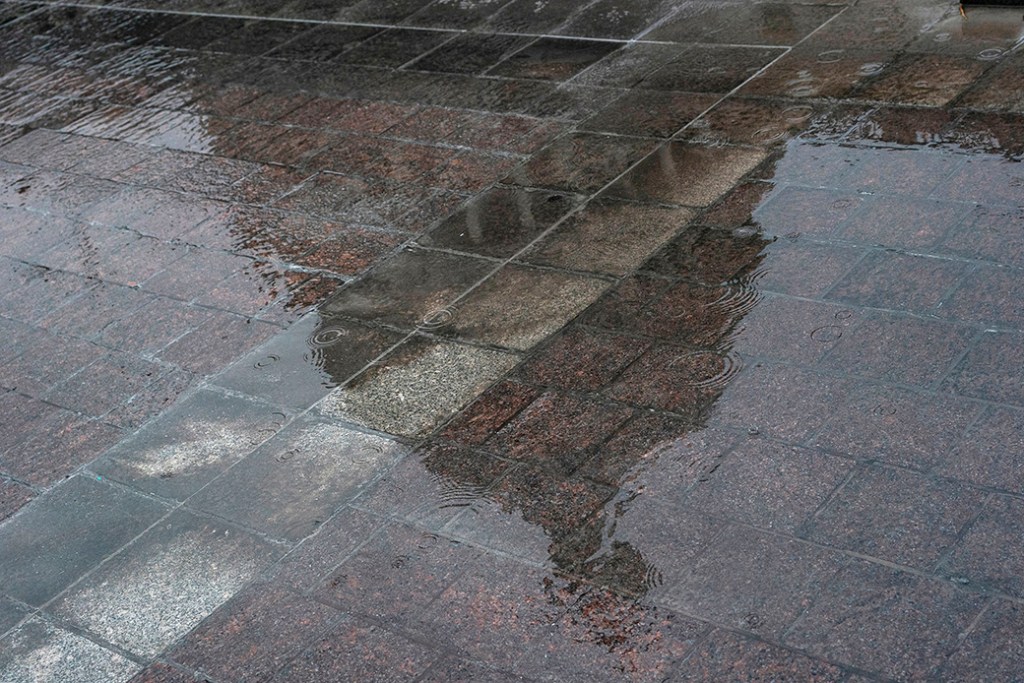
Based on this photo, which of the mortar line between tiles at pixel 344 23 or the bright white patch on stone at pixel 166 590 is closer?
the bright white patch on stone at pixel 166 590

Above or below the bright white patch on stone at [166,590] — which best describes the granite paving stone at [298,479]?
above

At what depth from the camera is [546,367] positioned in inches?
232

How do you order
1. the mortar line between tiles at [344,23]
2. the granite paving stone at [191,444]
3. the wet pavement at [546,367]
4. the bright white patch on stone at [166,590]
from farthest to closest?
the mortar line between tiles at [344,23], the granite paving stone at [191,444], the bright white patch on stone at [166,590], the wet pavement at [546,367]

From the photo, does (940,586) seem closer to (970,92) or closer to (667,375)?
(667,375)

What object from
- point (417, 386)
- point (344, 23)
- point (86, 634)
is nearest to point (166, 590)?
point (86, 634)

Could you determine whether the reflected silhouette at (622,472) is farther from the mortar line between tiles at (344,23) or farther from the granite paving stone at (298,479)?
the mortar line between tiles at (344,23)

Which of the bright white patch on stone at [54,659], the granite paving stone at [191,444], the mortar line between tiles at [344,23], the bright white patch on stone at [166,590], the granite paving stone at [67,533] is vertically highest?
the mortar line between tiles at [344,23]

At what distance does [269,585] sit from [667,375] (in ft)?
6.60

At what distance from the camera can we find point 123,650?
4.77 metres

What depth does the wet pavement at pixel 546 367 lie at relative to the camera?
14.6 feet

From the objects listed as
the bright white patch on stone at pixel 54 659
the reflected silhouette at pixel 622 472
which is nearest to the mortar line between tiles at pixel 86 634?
the bright white patch on stone at pixel 54 659

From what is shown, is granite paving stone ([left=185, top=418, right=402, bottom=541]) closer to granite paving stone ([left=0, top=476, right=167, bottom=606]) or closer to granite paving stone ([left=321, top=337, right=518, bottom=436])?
granite paving stone ([left=321, top=337, right=518, bottom=436])

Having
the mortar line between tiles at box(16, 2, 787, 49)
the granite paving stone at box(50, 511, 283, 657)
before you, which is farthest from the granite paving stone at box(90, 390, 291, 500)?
the mortar line between tiles at box(16, 2, 787, 49)

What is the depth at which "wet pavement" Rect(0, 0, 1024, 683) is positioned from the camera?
4465 millimetres
